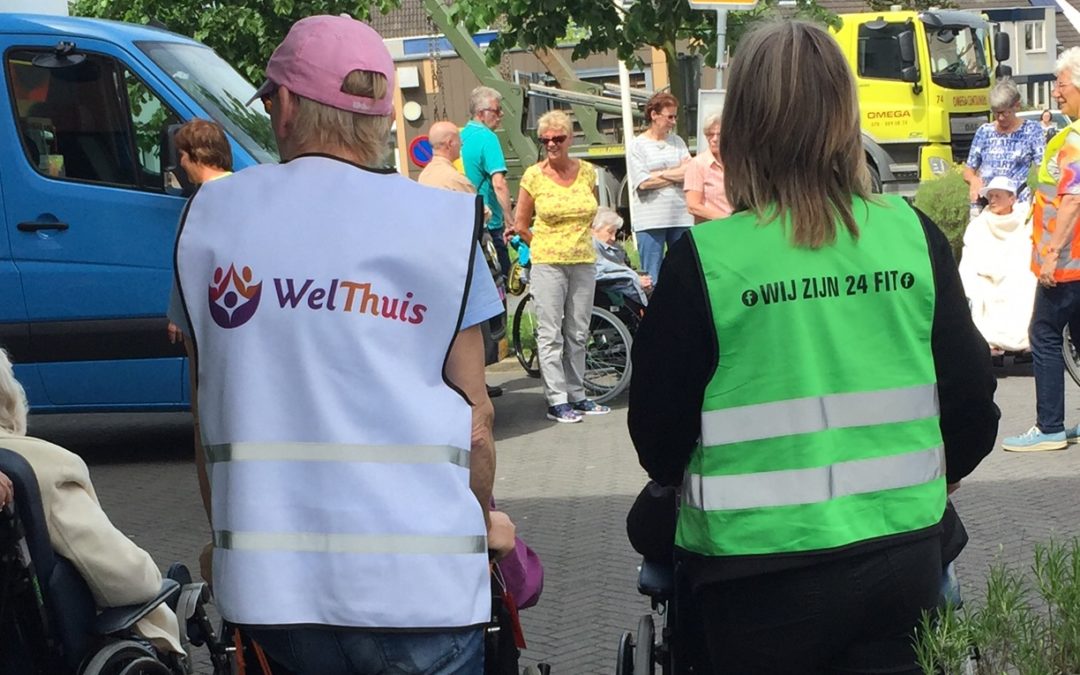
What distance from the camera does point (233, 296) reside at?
2.46 meters

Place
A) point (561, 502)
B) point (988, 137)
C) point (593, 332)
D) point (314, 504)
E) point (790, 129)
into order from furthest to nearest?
1. point (988, 137)
2. point (593, 332)
3. point (561, 502)
4. point (790, 129)
5. point (314, 504)

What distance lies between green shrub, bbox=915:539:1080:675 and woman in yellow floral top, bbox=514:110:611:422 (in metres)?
6.21

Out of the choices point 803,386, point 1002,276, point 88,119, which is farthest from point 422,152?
point 803,386

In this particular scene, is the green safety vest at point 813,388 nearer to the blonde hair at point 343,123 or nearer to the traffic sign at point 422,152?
the blonde hair at point 343,123

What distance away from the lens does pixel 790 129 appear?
2734 millimetres

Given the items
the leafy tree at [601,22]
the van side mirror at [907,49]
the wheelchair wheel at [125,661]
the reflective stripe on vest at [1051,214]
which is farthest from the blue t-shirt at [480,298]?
the van side mirror at [907,49]

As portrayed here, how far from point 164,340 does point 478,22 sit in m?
6.96

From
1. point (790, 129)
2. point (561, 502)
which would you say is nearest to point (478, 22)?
point (561, 502)

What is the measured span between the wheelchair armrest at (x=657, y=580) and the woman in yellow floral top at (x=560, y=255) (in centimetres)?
678

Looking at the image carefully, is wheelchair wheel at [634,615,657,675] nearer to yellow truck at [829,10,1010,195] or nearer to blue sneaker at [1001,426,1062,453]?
blue sneaker at [1001,426,1062,453]

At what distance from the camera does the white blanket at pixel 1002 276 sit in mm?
10852

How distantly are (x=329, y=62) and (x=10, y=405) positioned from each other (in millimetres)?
2019

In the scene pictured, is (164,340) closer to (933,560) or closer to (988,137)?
(933,560)

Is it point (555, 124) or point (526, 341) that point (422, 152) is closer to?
point (526, 341)
